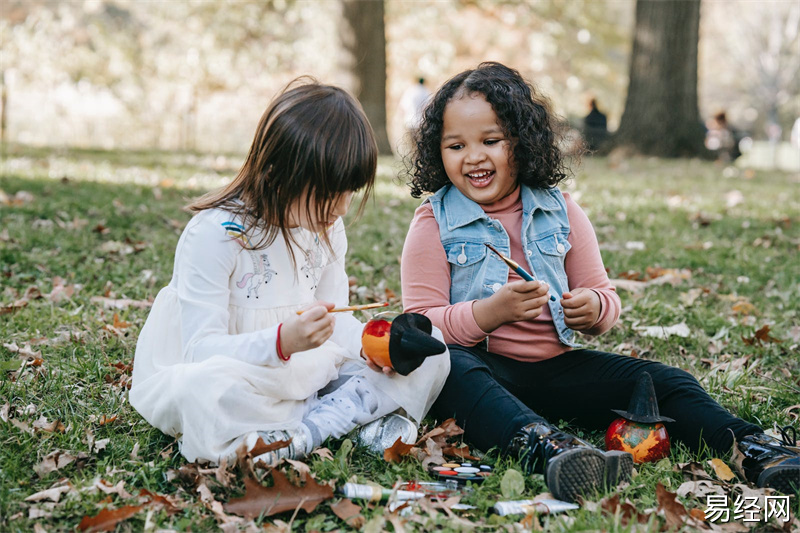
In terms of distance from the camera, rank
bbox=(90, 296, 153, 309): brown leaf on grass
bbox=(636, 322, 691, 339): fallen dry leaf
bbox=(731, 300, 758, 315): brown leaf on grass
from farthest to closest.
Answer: bbox=(731, 300, 758, 315): brown leaf on grass
bbox=(90, 296, 153, 309): brown leaf on grass
bbox=(636, 322, 691, 339): fallen dry leaf

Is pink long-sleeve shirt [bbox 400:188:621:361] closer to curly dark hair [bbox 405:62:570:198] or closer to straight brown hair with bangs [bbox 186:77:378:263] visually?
curly dark hair [bbox 405:62:570:198]

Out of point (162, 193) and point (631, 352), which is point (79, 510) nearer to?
point (631, 352)

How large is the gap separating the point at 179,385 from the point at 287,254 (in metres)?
0.54

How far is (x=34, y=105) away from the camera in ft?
55.5

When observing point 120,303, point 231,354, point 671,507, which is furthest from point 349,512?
point 120,303

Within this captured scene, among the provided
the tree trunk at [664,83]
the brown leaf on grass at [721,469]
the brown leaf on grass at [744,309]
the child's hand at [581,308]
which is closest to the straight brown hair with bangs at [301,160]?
the child's hand at [581,308]

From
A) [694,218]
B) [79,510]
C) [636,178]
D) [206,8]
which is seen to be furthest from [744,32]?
[79,510]

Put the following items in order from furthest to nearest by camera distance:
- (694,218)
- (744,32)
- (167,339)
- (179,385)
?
1. (744,32)
2. (694,218)
3. (167,339)
4. (179,385)

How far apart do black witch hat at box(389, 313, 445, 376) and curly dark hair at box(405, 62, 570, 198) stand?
757 millimetres

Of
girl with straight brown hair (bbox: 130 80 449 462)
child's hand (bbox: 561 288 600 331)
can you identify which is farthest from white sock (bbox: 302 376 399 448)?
child's hand (bbox: 561 288 600 331)

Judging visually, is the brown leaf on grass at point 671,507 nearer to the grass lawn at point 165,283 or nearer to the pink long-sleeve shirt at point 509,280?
the grass lawn at point 165,283

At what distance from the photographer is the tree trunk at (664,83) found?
502 inches

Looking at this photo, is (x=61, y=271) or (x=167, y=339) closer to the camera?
(x=167, y=339)

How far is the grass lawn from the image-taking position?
2.07 metres
